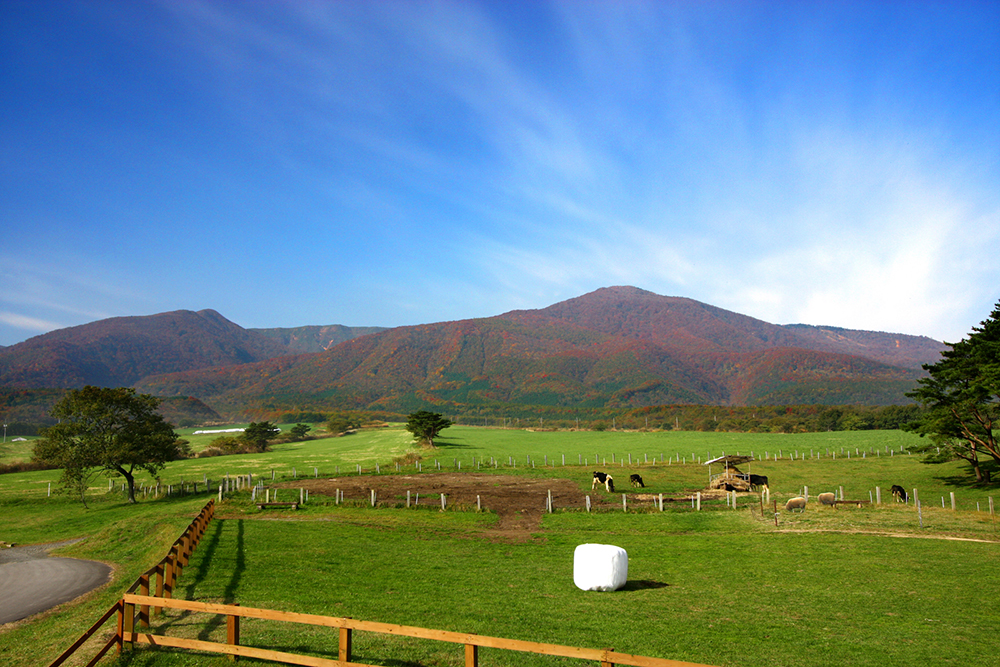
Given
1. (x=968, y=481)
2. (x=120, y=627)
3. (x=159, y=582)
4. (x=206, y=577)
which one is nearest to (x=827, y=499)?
(x=968, y=481)

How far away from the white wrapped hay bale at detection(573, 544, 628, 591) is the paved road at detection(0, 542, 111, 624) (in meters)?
18.2

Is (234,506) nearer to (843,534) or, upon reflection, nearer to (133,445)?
(133,445)

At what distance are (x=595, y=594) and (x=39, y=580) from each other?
2402cm

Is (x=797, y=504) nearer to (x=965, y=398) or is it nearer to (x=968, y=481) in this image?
(x=965, y=398)

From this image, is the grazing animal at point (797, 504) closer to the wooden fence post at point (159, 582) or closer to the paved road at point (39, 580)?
the wooden fence post at point (159, 582)

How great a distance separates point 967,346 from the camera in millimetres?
43094

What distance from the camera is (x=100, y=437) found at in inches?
1902

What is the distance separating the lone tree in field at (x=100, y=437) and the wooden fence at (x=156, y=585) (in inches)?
1127

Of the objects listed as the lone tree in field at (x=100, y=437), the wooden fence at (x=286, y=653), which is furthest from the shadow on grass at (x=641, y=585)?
the lone tree in field at (x=100, y=437)

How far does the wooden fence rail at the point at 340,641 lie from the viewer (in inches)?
305

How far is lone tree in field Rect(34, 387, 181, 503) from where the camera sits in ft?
153

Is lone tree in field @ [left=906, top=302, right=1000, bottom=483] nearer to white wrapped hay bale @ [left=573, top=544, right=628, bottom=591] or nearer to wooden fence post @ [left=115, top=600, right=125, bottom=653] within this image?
white wrapped hay bale @ [left=573, top=544, right=628, bottom=591]

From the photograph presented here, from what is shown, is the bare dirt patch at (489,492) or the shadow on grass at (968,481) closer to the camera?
the bare dirt patch at (489,492)

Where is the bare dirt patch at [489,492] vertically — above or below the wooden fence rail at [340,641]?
below
